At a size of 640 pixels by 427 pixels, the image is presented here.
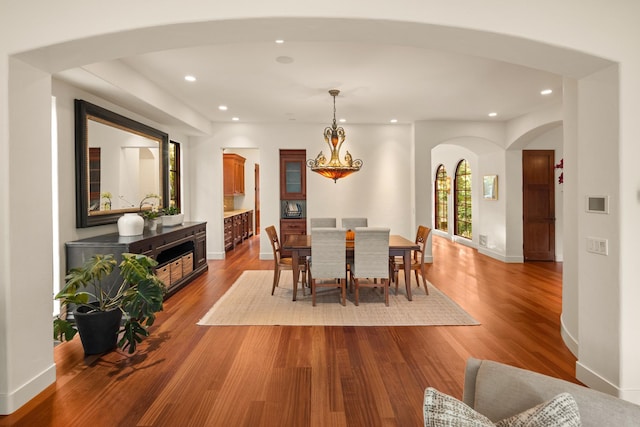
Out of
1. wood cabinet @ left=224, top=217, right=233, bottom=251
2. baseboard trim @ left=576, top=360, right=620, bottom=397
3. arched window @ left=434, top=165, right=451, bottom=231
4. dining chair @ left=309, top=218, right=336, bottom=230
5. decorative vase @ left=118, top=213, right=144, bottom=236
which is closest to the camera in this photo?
baseboard trim @ left=576, top=360, right=620, bottom=397

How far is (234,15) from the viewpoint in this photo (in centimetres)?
218

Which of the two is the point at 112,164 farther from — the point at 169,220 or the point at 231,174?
the point at 231,174

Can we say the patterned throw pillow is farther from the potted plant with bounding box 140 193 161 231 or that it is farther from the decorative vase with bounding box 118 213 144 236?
the potted plant with bounding box 140 193 161 231

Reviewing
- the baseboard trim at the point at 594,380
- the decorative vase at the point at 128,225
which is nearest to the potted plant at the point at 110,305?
the decorative vase at the point at 128,225

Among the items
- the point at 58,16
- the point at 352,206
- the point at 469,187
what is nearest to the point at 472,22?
the point at 58,16

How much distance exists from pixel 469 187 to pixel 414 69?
595 cm

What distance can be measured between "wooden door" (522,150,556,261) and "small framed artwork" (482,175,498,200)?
0.52 meters

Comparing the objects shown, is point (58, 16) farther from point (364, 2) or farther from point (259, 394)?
point (259, 394)

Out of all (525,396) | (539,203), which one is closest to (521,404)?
(525,396)

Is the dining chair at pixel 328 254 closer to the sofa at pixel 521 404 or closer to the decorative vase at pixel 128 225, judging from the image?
the decorative vase at pixel 128 225

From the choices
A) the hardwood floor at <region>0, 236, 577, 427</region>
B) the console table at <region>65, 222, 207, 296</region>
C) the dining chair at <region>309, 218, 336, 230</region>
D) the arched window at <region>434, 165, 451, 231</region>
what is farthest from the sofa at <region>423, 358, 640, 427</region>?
the arched window at <region>434, 165, 451, 231</region>

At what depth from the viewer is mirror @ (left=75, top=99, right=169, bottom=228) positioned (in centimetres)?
400

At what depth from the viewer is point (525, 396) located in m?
1.10

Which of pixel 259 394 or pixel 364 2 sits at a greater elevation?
pixel 364 2
